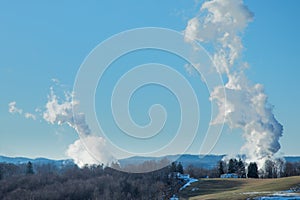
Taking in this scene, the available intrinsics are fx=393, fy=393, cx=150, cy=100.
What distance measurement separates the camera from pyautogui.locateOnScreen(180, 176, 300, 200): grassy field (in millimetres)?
38625

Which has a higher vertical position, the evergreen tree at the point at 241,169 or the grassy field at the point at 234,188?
the evergreen tree at the point at 241,169

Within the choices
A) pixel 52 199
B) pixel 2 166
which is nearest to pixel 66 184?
pixel 52 199

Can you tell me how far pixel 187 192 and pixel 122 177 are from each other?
21.2 m

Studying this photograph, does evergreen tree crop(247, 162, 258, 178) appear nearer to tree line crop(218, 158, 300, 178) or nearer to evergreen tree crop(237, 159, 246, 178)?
tree line crop(218, 158, 300, 178)

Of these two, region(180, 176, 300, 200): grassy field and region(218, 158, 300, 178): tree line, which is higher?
region(218, 158, 300, 178): tree line

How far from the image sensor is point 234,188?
4722 centimetres

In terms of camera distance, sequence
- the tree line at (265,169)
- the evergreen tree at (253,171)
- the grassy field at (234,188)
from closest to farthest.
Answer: the grassy field at (234,188) < the evergreen tree at (253,171) < the tree line at (265,169)

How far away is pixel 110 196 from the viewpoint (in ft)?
184

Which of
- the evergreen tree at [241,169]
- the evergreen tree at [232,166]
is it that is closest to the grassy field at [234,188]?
the evergreen tree at [241,169]

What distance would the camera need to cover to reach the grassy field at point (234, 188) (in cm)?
3862

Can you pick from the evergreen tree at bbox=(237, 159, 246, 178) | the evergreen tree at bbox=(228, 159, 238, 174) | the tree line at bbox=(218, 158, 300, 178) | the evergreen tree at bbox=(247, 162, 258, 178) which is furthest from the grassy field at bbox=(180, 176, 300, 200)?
the evergreen tree at bbox=(228, 159, 238, 174)

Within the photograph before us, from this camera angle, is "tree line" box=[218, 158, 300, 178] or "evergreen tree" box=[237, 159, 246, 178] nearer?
"tree line" box=[218, 158, 300, 178]

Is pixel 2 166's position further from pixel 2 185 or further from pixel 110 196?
pixel 110 196

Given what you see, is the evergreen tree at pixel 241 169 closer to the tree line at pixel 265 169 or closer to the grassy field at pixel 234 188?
the tree line at pixel 265 169
